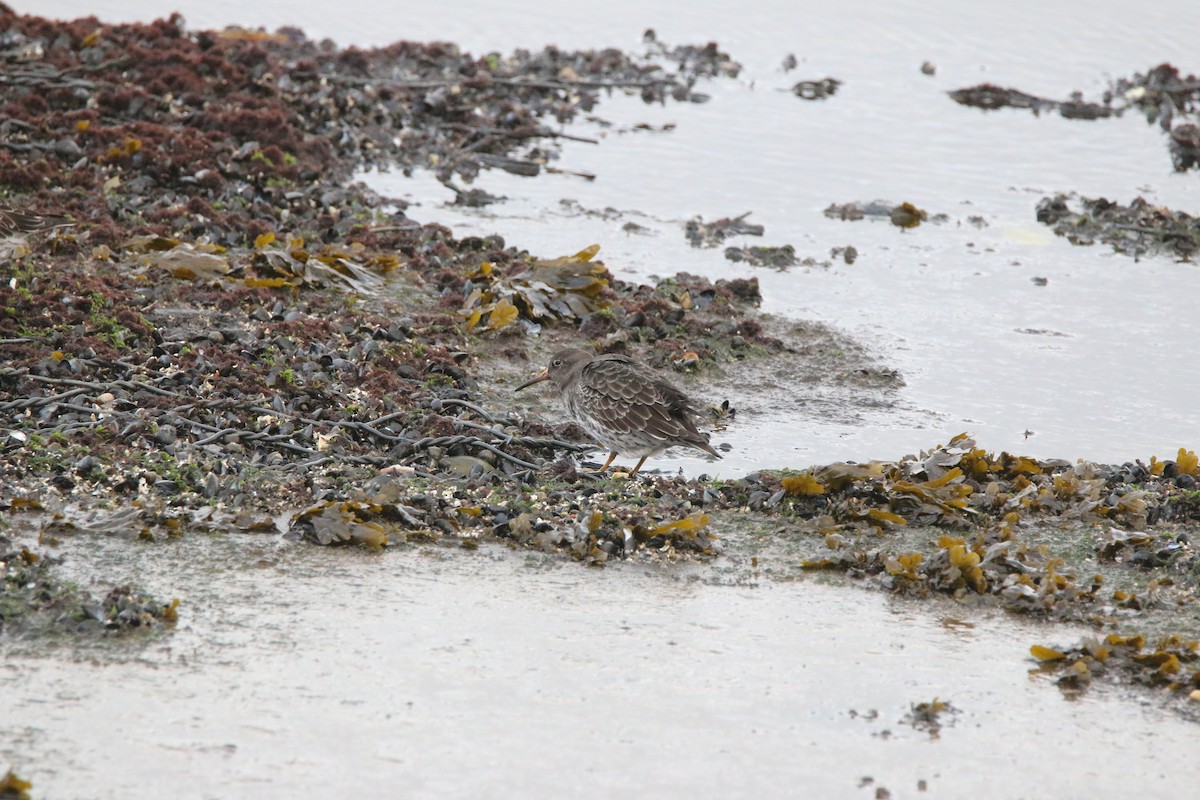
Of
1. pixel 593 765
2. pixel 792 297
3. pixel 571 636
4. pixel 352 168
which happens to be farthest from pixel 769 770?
pixel 352 168

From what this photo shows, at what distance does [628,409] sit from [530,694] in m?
2.73

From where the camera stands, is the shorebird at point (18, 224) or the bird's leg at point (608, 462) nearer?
the bird's leg at point (608, 462)

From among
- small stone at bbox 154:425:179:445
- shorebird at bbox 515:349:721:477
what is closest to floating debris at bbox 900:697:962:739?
shorebird at bbox 515:349:721:477

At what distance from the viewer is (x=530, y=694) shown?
15.6 ft

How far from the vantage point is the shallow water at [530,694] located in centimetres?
423

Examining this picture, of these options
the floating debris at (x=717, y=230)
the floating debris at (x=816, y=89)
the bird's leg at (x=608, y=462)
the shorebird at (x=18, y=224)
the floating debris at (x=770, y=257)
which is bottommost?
the bird's leg at (x=608, y=462)

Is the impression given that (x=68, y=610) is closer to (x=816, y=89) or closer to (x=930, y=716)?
(x=930, y=716)

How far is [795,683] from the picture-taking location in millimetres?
4973

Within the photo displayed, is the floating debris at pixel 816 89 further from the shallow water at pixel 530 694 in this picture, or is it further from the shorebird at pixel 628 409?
the shallow water at pixel 530 694

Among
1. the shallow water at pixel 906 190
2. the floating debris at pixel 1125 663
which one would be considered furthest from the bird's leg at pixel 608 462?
the floating debris at pixel 1125 663

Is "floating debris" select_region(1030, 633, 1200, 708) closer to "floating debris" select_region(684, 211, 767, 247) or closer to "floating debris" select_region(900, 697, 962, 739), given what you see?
"floating debris" select_region(900, 697, 962, 739)

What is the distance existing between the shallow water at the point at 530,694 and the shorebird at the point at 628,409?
1.48 meters

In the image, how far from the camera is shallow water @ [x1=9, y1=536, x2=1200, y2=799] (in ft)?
13.9

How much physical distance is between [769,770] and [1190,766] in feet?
4.71
